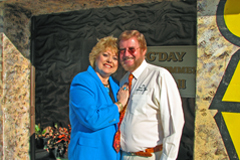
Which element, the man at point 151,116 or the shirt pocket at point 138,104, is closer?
the man at point 151,116

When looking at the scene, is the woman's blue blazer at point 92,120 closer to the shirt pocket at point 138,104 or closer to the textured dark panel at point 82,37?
the shirt pocket at point 138,104

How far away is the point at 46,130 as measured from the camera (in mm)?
4973

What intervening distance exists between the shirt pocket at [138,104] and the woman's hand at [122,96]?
117mm

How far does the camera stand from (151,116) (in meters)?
2.36

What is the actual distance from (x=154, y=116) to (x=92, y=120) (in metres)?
0.66

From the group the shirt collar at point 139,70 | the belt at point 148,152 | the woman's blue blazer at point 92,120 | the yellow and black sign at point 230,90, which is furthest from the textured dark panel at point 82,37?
the yellow and black sign at point 230,90

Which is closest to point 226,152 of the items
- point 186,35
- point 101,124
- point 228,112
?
point 228,112

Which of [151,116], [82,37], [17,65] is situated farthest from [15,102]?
A: [151,116]

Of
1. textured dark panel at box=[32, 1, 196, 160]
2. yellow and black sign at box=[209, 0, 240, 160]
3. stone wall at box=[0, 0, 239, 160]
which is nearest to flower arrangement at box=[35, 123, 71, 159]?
textured dark panel at box=[32, 1, 196, 160]

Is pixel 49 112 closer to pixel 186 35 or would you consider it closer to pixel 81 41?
pixel 81 41

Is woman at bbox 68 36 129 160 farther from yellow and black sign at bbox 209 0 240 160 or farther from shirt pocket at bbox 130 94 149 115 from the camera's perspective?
yellow and black sign at bbox 209 0 240 160

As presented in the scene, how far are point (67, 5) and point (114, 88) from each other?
55.8 inches

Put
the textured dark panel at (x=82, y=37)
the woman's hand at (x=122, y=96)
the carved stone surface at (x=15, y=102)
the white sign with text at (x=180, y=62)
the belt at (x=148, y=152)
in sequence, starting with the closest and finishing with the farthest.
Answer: the belt at (x=148, y=152), the woman's hand at (x=122, y=96), the carved stone surface at (x=15, y=102), the white sign with text at (x=180, y=62), the textured dark panel at (x=82, y=37)

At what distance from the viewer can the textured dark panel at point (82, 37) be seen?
12.9 ft
